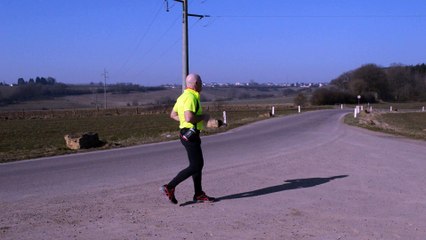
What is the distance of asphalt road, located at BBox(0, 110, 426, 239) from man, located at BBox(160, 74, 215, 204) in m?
0.23

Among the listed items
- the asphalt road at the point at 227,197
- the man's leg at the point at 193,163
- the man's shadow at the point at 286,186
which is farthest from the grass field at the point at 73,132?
the man's shadow at the point at 286,186

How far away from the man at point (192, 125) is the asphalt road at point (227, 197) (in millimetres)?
234

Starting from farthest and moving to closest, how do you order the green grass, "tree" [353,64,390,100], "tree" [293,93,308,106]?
"tree" [353,64,390,100] < "tree" [293,93,308,106] < the green grass

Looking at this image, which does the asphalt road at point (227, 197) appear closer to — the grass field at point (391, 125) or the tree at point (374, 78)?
the grass field at point (391, 125)

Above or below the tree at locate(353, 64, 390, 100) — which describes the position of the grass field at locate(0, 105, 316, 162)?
below

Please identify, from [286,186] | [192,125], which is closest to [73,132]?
[286,186]

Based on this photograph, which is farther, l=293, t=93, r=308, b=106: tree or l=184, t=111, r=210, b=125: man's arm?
l=293, t=93, r=308, b=106: tree

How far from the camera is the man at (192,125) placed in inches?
286

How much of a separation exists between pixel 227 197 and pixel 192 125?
4.33 ft

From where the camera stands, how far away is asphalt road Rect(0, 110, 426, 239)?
20.1ft

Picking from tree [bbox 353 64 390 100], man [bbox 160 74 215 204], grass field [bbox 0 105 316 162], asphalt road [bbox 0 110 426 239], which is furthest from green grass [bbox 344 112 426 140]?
tree [bbox 353 64 390 100]

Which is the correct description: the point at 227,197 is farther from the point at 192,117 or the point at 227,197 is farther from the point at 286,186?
the point at 192,117

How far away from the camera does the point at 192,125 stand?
7.37m

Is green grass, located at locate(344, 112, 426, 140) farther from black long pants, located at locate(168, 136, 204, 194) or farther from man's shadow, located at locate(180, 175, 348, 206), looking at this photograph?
black long pants, located at locate(168, 136, 204, 194)
